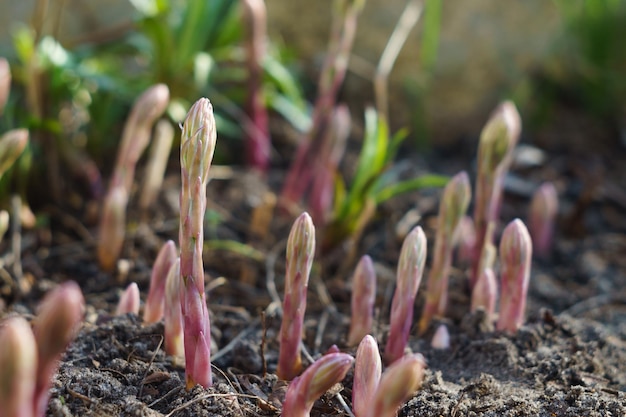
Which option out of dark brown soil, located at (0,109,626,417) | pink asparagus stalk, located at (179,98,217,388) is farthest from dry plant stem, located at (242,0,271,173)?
pink asparagus stalk, located at (179,98,217,388)

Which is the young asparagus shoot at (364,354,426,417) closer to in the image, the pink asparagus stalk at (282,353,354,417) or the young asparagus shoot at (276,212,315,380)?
the pink asparagus stalk at (282,353,354,417)

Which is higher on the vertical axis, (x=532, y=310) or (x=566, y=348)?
(x=532, y=310)

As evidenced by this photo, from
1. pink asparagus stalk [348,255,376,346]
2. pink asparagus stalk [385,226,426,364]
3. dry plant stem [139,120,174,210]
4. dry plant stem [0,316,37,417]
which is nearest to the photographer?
dry plant stem [0,316,37,417]

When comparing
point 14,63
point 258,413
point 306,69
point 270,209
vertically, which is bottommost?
point 258,413

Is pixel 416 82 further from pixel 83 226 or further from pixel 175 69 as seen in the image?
pixel 83 226

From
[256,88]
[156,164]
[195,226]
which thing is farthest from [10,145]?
[256,88]

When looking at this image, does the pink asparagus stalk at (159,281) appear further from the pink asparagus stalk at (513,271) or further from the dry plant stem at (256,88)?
the dry plant stem at (256,88)

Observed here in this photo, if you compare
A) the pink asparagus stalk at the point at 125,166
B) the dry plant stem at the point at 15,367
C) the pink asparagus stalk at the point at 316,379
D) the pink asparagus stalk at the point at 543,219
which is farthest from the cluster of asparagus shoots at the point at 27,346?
the pink asparagus stalk at the point at 543,219

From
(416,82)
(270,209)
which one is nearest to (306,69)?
(416,82)
